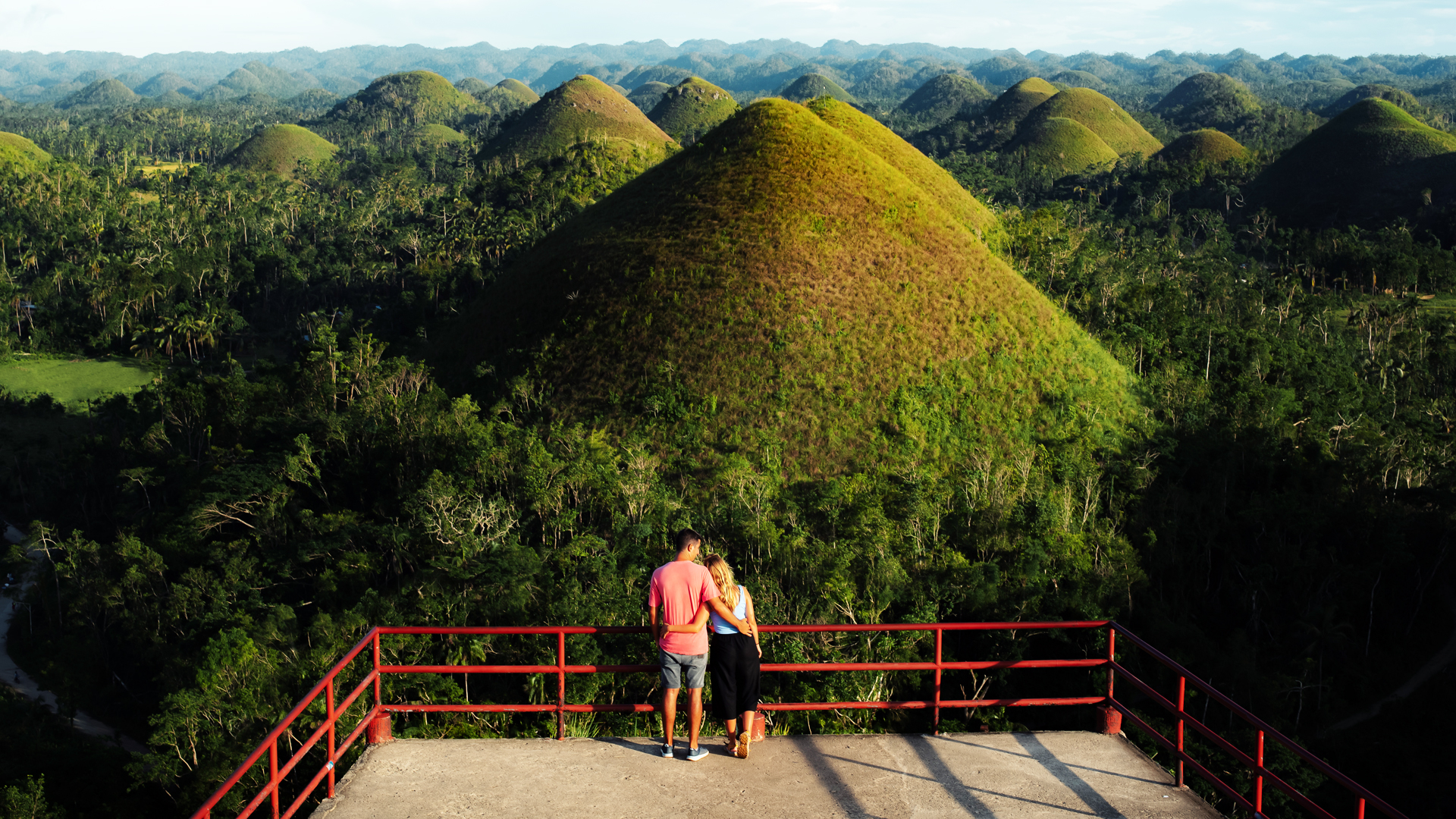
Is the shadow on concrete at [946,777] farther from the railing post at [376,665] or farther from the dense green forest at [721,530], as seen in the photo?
the dense green forest at [721,530]

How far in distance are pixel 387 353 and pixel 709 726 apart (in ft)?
153

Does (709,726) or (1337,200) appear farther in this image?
(1337,200)

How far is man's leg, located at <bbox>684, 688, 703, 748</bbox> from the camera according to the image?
30.1ft

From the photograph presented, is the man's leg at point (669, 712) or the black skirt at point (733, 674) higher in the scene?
the black skirt at point (733, 674)

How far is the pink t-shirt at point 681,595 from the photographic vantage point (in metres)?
9.02

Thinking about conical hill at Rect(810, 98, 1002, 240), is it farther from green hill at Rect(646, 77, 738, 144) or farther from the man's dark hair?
green hill at Rect(646, 77, 738, 144)

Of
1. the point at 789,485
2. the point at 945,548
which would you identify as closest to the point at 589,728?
the point at 945,548

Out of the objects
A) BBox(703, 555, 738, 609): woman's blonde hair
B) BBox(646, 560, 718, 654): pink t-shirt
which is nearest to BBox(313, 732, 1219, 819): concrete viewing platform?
BBox(646, 560, 718, 654): pink t-shirt

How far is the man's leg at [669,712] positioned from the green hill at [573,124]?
428 ft

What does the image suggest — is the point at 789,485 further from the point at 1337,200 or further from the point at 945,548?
the point at 1337,200

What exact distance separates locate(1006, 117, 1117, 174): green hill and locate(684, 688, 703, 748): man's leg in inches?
6205

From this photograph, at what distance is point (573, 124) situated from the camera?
145250 mm

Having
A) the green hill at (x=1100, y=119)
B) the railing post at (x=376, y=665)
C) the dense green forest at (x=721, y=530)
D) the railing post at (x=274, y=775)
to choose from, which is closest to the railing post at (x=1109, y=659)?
the dense green forest at (x=721, y=530)

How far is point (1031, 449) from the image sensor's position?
3825cm
